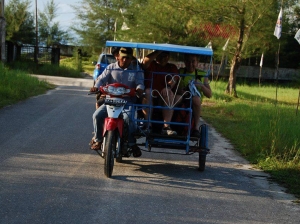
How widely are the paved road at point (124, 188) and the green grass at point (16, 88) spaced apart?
5.91 metres

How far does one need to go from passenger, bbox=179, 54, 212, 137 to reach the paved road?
0.85m

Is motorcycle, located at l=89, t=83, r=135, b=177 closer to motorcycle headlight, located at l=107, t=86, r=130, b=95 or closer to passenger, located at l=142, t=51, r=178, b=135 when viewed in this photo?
motorcycle headlight, located at l=107, t=86, r=130, b=95

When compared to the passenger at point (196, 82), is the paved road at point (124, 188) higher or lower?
lower

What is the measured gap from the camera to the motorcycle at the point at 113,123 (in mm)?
7445

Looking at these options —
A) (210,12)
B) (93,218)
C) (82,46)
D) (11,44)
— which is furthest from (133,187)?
(82,46)

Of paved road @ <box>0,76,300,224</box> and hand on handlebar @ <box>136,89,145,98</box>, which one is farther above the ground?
hand on handlebar @ <box>136,89,145,98</box>

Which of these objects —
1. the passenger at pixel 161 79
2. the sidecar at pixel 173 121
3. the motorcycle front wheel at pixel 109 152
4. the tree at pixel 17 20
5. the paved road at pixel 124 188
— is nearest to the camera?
the paved road at pixel 124 188

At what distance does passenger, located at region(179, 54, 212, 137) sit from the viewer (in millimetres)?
8344

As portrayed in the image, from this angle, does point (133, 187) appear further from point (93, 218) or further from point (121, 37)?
point (121, 37)

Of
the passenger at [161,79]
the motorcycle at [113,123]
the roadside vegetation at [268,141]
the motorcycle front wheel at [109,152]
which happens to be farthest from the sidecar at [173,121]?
the roadside vegetation at [268,141]

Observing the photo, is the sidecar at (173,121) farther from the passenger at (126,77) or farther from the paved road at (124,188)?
the paved road at (124,188)

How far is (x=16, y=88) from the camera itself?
59.6 feet

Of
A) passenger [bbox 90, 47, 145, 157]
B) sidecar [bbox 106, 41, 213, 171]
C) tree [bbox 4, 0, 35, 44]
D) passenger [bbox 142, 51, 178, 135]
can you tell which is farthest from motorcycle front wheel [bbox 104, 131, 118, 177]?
tree [bbox 4, 0, 35, 44]

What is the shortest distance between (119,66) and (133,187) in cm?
210
